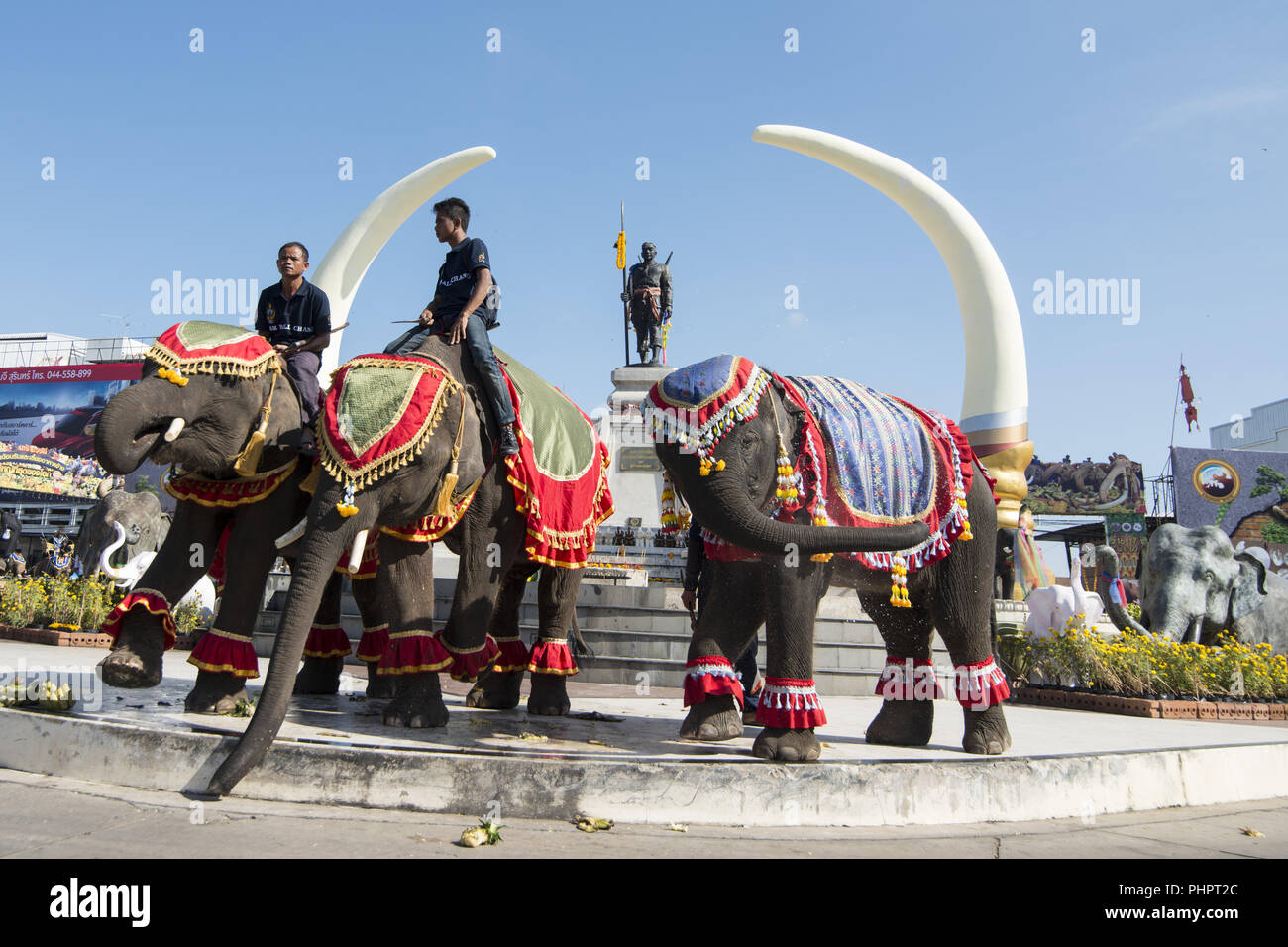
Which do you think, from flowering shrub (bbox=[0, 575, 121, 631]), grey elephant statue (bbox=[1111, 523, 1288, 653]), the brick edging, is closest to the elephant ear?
grey elephant statue (bbox=[1111, 523, 1288, 653])

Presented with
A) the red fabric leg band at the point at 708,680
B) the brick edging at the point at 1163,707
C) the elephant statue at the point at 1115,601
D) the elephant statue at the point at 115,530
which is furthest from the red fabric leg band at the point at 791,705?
the elephant statue at the point at 115,530

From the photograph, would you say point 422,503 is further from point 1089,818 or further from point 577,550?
point 1089,818

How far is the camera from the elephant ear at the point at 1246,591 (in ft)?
38.0

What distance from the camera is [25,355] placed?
5766 cm

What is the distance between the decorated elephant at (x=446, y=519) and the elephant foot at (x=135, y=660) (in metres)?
1.21

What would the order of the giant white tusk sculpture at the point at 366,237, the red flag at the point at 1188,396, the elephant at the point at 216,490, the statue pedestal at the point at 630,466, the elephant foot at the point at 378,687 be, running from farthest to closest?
the red flag at the point at 1188,396
the giant white tusk sculpture at the point at 366,237
the statue pedestal at the point at 630,466
the elephant foot at the point at 378,687
the elephant at the point at 216,490

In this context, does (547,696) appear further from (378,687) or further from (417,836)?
(417,836)

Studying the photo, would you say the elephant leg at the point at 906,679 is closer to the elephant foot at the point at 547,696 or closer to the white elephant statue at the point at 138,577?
the elephant foot at the point at 547,696

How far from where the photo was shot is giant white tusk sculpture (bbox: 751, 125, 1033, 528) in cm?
2519

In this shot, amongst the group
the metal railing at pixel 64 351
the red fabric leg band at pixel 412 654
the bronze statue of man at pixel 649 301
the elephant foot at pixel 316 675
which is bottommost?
the elephant foot at pixel 316 675

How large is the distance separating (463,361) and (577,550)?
4.57ft

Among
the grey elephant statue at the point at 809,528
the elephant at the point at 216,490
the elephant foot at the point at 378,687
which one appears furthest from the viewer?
the elephant foot at the point at 378,687

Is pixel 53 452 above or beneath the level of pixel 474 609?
above
